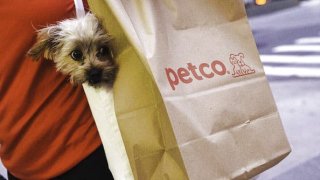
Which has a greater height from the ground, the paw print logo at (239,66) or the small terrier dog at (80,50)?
the small terrier dog at (80,50)

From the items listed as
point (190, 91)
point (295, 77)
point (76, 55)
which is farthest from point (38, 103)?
point (295, 77)

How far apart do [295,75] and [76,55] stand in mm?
4651

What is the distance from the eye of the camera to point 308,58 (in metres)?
6.43

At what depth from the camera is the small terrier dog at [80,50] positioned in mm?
1282

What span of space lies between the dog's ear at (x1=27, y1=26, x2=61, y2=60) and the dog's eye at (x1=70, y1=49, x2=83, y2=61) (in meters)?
0.05

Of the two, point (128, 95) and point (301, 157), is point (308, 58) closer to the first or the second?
point (301, 157)

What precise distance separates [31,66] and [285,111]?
340 centimetres

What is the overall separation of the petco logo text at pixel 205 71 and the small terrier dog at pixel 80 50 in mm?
160

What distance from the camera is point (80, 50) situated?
1.36m

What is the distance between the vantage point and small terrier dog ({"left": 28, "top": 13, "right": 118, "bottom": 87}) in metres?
1.28

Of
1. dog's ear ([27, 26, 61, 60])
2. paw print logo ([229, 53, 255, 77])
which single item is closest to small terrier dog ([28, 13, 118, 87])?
dog's ear ([27, 26, 61, 60])

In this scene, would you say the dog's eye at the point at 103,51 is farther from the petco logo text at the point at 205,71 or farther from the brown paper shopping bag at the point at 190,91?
the petco logo text at the point at 205,71

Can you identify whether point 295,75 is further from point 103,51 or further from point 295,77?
point 103,51

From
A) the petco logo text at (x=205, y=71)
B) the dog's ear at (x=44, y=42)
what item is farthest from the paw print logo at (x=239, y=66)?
the dog's ear at (x=44, y=42)
